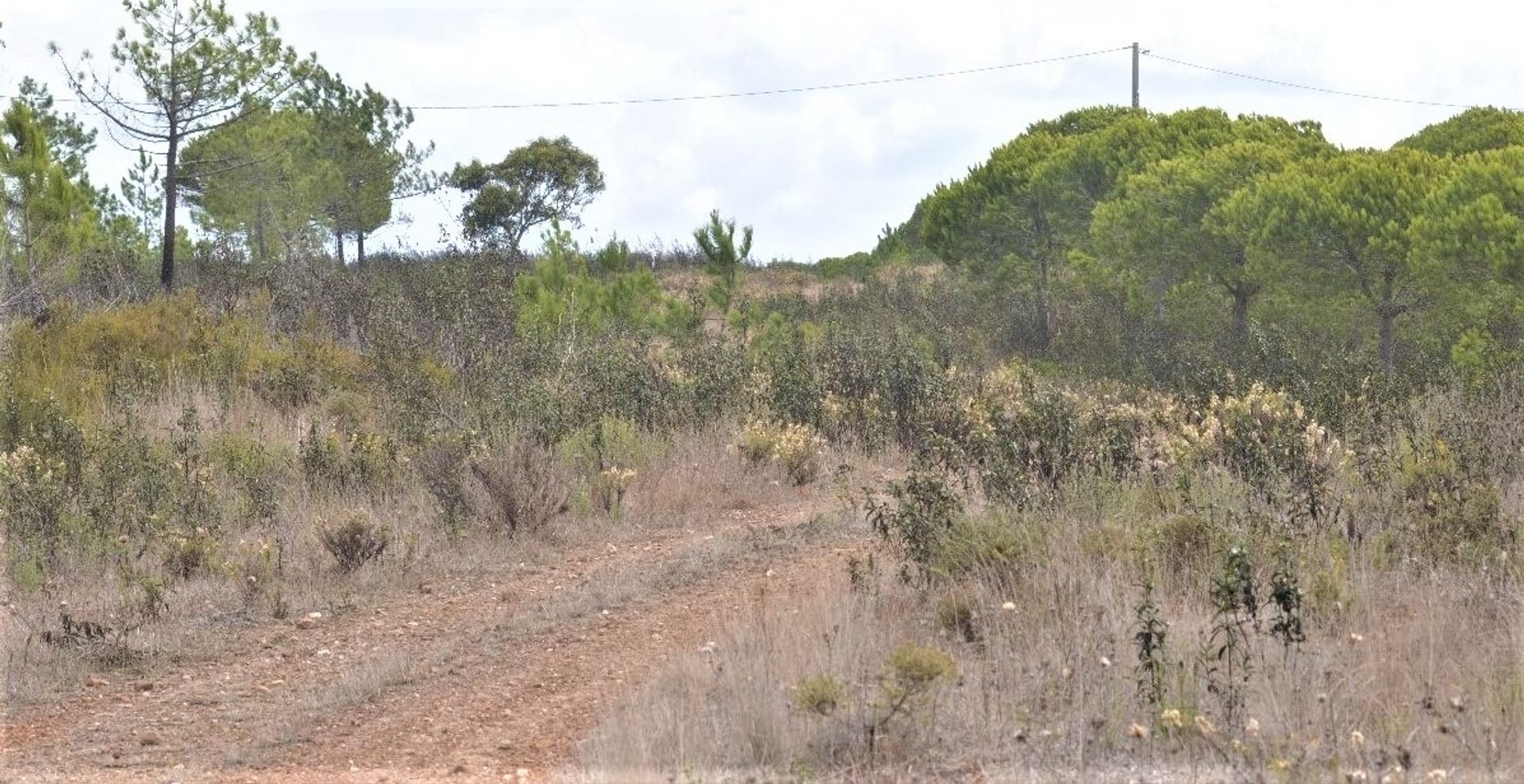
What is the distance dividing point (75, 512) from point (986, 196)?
21699 mm

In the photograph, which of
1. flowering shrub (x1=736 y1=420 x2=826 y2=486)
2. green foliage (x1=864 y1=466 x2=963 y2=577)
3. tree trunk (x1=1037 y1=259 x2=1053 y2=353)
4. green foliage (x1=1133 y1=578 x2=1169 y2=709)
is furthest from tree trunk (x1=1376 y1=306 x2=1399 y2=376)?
green foliage (x1=1133 y1=578 x2=1169 y2=709)

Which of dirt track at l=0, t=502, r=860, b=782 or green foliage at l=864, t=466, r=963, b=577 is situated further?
green foliage at l=864, t=466, r=963, b=577

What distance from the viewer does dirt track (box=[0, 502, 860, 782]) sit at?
219 inches

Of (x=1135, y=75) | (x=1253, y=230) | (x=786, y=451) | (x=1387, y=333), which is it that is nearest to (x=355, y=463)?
(x=786, y=451)

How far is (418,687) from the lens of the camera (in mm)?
6359

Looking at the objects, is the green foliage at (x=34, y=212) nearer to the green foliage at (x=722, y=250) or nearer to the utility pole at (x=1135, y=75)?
the green foliage at (x=722, y=250)

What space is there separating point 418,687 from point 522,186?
34733 millimetres

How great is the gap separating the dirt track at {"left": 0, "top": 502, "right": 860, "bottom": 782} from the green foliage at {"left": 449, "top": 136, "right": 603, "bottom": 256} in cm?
3177

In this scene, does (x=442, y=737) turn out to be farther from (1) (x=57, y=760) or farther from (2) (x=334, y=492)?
(2) (x=334, y=492)

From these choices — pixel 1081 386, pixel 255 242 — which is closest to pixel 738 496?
pixel 1081 386

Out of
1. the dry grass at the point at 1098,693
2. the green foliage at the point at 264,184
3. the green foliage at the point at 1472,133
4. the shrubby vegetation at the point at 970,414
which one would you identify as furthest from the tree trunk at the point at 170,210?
the green foliage at the point at 1472,133

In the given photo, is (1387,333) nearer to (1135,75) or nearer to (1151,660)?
(1151,660)

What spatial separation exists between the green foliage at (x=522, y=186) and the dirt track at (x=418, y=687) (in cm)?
3177

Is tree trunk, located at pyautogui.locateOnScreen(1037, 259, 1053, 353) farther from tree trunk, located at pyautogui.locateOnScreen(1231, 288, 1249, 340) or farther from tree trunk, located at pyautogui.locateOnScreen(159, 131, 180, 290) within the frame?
tree trunk, located at pyautogui.locateOnScreen(159, 131, 180, 290)
